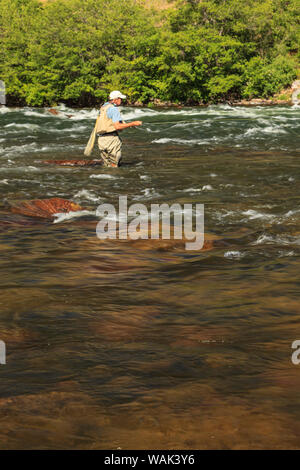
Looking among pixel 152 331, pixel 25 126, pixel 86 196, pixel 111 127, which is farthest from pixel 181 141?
pixel 152 331

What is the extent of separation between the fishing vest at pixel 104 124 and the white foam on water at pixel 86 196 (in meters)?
2.34

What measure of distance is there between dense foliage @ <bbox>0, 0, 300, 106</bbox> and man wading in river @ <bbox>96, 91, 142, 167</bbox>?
26.4 meters

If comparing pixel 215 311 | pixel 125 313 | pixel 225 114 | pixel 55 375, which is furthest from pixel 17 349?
pixel 225 114

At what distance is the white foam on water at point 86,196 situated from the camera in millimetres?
9688

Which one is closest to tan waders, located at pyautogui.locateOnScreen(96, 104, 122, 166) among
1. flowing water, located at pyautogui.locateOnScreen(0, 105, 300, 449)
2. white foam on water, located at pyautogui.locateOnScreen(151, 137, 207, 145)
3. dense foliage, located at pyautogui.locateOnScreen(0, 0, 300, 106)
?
flowing water, located at pyautogui.locateOnScreen(0, 105, 300, 449)

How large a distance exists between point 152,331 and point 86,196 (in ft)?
20.1

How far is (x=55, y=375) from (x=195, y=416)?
96cm

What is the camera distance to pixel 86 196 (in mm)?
9945

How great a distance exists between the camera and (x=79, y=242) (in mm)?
6660

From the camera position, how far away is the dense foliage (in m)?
38.5

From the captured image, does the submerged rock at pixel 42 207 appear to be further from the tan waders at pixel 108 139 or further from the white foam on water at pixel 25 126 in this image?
the white foam on water at pixel 25 126

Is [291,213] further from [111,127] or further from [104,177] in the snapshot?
[111,127]

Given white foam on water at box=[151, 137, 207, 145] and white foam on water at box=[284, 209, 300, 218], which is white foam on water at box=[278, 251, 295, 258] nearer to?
white foam on water at box=[284, 209, 300, 218]

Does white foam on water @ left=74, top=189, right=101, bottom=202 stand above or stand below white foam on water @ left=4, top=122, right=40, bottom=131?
below
